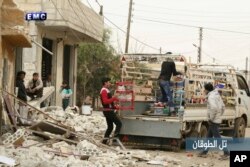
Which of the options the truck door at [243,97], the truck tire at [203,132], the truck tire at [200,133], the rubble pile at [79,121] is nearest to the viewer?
the truck tire at [200,133]

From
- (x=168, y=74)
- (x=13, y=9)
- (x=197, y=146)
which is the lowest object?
(x=197, y=146)

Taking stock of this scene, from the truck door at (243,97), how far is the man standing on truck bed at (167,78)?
293 centimetres

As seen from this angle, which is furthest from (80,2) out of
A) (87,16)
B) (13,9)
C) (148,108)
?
(13,9)

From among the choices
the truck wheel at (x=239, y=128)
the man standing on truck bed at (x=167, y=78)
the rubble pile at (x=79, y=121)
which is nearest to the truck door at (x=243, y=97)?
the truck wheel at (x=239, y=128)

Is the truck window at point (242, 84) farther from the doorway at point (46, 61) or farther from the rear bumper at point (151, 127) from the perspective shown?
the doorway at point (46, 61)

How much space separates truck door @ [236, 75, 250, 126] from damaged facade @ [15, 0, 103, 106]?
22.9ft

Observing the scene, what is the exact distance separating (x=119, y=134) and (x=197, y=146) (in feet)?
6.85

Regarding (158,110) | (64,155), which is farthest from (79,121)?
(64,155)

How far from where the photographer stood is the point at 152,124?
45.8 ft

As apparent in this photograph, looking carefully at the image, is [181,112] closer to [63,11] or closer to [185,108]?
[185,108]

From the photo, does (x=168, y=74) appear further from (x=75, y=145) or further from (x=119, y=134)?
(x=75, y=145)

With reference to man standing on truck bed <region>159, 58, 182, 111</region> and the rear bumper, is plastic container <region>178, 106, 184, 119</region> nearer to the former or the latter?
the rear bumper

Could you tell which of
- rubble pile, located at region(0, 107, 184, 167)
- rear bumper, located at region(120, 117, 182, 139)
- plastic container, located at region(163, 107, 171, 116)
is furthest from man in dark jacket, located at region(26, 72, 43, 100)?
plastic container, located at region(163, 107, 171, 116)

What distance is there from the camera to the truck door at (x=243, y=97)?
17.0 m
